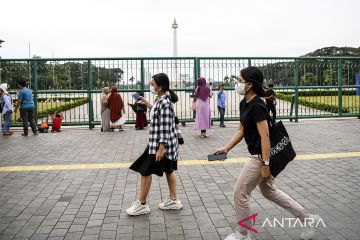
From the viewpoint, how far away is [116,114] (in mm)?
12969

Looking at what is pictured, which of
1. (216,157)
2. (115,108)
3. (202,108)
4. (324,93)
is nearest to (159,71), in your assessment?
(115,108)

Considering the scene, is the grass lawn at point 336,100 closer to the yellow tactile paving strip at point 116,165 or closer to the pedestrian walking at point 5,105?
the yellow tactile paving strip at point 116,165

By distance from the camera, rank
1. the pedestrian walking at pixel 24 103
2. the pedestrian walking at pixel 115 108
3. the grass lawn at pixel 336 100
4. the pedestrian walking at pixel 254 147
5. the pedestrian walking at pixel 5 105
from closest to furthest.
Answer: the pedestrian walking at pixel 254 147
the pedestrian walking at pixel 24 103
the pedestrian walking at pixel 5 105
the pedestrian walking at pixel 115 108
the grass lawn at pixel 336 100

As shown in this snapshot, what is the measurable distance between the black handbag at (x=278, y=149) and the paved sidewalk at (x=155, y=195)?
828 mm

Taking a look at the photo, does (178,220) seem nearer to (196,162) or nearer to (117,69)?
(196,162)

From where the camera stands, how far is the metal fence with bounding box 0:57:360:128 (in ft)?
45.1

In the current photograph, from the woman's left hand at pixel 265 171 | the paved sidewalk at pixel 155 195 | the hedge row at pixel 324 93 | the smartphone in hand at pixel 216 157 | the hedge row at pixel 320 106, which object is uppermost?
the hedge row at pixel 324 93

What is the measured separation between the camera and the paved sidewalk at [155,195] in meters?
A: 4.35

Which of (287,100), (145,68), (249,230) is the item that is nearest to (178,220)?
(249,230)

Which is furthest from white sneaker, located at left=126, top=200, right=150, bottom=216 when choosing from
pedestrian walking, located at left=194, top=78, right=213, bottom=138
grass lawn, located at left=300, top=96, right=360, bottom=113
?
grass lawn, located at left=300, top=96, right=360, bottom=113

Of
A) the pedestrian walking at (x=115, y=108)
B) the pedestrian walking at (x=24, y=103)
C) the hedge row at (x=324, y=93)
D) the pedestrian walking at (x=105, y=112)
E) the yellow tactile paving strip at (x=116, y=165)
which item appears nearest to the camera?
the yellow tactile paving strip at (x=116, y=165)

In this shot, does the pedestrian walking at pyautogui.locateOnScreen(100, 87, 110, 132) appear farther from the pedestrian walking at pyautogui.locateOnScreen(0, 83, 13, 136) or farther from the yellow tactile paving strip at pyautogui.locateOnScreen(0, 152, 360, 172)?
the yellow tactile paving strip at pyautogui.locateOnScreen(0, 152, 360, 172)

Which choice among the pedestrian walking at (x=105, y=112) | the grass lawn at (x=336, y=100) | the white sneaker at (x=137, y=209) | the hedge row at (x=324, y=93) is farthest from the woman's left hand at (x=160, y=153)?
the grass lawn at (x=336, y=100)

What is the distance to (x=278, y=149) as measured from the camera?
3.83 metres
